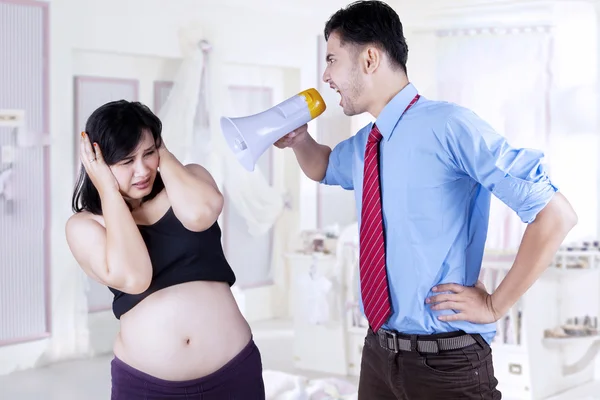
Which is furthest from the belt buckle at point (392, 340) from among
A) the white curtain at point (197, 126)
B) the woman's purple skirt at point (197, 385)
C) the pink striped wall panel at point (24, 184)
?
the white curtain at point (197, 126)

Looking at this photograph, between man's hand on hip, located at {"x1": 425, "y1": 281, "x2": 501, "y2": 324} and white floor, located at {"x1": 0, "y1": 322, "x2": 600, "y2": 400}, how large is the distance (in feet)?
6.94

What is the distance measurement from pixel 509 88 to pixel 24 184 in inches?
125

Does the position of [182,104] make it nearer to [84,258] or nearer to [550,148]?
[550,148]

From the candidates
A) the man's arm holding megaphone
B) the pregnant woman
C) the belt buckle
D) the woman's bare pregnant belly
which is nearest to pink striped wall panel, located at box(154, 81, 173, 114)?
the man's arm holding megaphone

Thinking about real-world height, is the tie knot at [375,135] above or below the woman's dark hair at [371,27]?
below

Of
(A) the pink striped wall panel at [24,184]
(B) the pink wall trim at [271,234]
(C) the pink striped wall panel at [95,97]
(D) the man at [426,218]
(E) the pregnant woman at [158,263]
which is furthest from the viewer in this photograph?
(B) the pink wall trim at [271,234]

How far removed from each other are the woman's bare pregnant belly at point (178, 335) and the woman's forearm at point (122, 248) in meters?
0.11

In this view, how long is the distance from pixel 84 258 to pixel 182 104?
141 inches

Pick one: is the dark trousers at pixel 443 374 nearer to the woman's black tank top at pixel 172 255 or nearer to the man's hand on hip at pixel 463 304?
the man's hand on hip at pixel 463 304

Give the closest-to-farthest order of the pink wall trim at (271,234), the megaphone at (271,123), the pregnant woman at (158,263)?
the pregnant woman at (158,263) < the megaphone at (271,123) < the pink wall trim at (271,234)

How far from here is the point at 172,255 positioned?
5.83ft

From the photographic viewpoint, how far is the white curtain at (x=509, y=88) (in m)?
4.98

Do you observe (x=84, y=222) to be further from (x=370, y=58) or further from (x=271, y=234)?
(x=271, y=234)

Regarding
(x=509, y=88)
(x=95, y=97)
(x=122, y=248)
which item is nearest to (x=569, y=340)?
(x=509, y=88)
